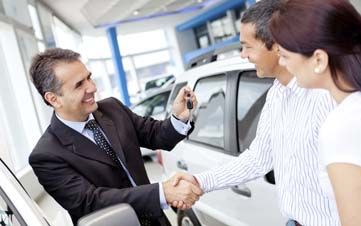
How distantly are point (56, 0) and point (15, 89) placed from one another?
3.86m

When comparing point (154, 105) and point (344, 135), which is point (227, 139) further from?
point (154, 105)

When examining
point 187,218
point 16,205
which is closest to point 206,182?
point 16,205

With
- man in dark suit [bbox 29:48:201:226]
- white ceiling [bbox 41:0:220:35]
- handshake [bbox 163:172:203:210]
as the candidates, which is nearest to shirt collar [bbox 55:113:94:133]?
man in dark suit [bbox 29:48:201:226]

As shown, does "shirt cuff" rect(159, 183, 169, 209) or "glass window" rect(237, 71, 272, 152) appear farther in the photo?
"glass window" rect(237, 71, 272, 152)

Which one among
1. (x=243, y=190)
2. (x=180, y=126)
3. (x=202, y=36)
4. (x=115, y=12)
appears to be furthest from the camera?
(x=202, y=36)

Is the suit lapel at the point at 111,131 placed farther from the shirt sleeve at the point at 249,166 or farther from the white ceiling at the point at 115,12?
the white ceiling at the point at 115,12

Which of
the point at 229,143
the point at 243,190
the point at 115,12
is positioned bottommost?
the point at 243,190

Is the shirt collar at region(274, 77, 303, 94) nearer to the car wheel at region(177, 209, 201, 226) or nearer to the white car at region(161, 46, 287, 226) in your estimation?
the white car at region(161, 46, 287, 226)

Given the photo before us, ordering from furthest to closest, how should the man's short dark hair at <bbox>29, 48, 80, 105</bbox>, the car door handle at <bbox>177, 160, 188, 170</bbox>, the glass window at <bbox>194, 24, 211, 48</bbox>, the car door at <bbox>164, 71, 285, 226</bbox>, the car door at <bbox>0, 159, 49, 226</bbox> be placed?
the glass window at <bbox>194, 24, 211, 48</bbox> → the car door handle at <bbox>177, 160, 188, 170</bbox> → the car door at <bbox>164, 71, 285, 226</bbox> → the man's short dark hair at <bbox>29, 48, 80, 105</bbox> → the car door at <bbox>0, 159, 49, 226</bbox>

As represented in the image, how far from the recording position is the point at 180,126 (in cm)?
201

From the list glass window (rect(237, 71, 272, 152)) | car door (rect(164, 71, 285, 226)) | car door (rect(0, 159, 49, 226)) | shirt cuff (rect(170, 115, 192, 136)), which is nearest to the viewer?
car door (rect(0, 159, 49, 226))

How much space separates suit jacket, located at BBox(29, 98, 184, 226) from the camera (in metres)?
1.64

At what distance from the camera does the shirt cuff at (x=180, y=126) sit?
2.00m

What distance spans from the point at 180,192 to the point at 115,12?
484 inches
